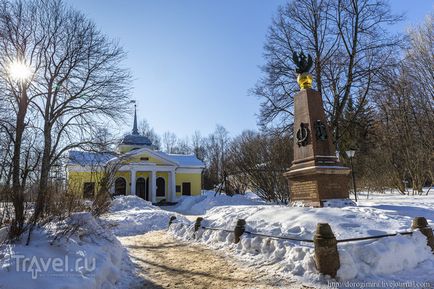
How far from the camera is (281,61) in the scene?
22344 mm

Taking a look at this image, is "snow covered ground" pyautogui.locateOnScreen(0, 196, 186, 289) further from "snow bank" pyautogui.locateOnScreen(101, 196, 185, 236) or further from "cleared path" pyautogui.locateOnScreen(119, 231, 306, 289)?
"snow bank" pyautogui.locateOnScreen(101, 196, 185, 236)

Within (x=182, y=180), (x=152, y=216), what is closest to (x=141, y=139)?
(x=182, y=180)

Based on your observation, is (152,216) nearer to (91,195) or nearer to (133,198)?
(91,195)

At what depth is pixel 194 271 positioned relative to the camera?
255 inches

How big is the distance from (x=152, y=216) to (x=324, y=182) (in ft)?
32.6

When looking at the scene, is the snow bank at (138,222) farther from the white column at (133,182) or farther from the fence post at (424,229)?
the white column at (133,182)

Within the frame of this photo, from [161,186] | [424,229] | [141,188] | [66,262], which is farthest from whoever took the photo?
[161,186]

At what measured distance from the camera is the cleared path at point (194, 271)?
18.0 ft

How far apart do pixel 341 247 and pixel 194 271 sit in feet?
9.39

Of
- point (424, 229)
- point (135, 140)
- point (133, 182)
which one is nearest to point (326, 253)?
point (424, 229)

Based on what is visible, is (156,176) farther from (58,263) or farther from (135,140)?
(58,263)

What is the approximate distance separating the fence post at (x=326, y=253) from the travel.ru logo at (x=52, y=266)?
3647mm

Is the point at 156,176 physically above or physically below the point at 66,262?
above

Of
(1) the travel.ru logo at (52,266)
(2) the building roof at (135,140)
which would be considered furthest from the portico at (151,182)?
(1) the travel.ru logo at (52,266)
